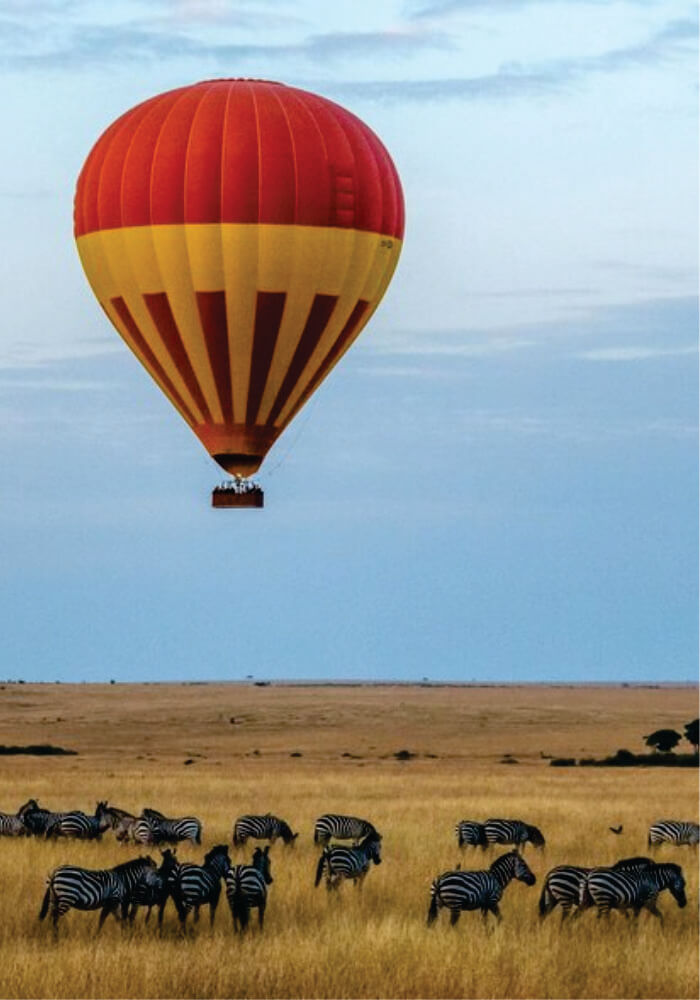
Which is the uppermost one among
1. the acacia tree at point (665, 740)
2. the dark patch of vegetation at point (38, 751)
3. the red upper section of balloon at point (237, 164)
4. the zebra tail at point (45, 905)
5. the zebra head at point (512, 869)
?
the red upper section of balloon at point (237, 164)

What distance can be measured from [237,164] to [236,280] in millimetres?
2045

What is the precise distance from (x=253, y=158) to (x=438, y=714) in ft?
281

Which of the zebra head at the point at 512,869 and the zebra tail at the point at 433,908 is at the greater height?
the zebra head at the point at 512,869

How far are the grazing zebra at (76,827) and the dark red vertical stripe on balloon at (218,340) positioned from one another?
7892 mm

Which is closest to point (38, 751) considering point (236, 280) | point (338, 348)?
point (338, 348)

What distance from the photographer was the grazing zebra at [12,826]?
28.2 m

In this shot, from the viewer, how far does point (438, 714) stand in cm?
11400

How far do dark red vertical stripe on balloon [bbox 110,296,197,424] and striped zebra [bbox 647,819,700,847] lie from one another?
11042mm

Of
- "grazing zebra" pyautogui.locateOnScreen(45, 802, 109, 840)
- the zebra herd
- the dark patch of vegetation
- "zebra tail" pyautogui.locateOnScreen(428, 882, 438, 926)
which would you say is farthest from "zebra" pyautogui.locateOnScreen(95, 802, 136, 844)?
the dark patch of vegetation

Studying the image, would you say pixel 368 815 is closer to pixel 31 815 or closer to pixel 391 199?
pixel 31 815

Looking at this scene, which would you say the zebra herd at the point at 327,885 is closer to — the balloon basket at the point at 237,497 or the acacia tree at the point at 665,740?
the balloon basket at the point at 237,497

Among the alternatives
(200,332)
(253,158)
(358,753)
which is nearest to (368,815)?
(200,332)

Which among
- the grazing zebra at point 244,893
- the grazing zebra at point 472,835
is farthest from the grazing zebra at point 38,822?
the grazing zebra at point 244,893

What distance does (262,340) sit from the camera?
104 ft
